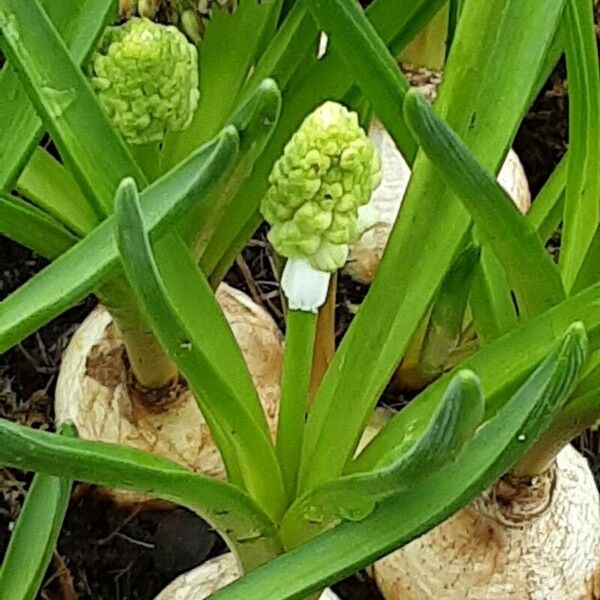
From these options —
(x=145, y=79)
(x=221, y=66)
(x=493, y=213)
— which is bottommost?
(x=493, y=213)

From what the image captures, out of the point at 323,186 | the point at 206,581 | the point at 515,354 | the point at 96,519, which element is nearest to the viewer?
the point at 323,186

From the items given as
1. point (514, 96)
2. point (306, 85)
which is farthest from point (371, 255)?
point (514, 96)

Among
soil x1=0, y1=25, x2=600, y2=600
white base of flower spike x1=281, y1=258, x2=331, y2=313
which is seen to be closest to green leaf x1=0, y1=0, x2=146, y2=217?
white base of flower spike x1=281, y1=258, x2=331, y2=313

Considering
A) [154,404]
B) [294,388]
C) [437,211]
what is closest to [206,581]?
[154,404]

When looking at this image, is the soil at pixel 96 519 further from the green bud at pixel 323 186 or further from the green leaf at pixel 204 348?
the green bud at pixel 323 186

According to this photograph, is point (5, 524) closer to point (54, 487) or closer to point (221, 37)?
point (54, 487)

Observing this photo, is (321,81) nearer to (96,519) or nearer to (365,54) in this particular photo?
(365,54)
